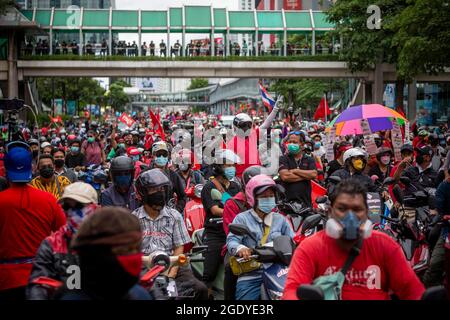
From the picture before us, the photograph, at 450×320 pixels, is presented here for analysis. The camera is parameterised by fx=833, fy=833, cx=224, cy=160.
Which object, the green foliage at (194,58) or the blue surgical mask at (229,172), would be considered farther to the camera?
the green foliage at (194,58)

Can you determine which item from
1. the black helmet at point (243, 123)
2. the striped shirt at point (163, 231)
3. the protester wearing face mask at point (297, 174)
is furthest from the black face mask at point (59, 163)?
the striped shirt at point (163, 231)

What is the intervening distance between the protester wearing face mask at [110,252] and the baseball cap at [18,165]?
9.18ft

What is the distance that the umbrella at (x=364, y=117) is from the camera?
15.9m

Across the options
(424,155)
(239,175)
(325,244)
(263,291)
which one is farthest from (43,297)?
(424,155)

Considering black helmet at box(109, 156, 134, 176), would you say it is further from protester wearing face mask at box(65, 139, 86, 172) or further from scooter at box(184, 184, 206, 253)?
protester wearing face mask at box(65, 139, 86, 172)

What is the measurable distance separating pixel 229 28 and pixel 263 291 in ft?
178

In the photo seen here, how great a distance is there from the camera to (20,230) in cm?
627

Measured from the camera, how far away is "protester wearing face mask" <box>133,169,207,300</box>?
6.67 metres

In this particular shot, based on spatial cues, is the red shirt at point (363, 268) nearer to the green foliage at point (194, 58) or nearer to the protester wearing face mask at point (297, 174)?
the protester wearing face mask at point (297, 174)

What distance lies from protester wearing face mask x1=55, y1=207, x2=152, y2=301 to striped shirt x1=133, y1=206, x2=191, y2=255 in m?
2.84

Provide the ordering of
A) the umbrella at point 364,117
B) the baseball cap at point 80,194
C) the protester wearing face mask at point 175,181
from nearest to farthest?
the baseball cap at point 80,194 → the protester wearing face mask at point 175,181 → the umbrella at point 364,117

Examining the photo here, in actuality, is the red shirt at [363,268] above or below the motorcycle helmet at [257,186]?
below

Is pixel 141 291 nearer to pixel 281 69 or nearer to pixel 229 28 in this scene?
pixel 281 69
